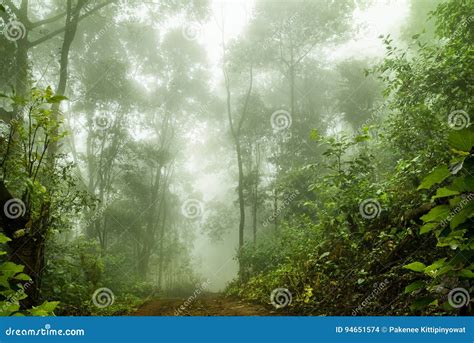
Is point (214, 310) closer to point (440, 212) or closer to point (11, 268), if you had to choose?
point (11, 268)

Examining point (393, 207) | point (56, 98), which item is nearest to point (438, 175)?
point (56, 98)

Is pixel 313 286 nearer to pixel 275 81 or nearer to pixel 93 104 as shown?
pixel 93 104

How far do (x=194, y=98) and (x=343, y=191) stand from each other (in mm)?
23594

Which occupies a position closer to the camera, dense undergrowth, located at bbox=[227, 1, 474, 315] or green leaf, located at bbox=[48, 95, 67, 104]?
green leaf, located at bbox=[48, 95, 67, 104]

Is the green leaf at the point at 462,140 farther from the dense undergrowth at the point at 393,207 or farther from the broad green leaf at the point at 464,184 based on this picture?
the dense undergrowth at the point at 393,207

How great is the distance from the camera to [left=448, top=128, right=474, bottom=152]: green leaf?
1.40 metres

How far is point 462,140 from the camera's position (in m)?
1.41

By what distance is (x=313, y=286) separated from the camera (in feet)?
20.0

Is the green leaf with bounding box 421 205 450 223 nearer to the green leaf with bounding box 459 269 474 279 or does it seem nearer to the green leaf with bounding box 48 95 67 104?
the green leaf with bounding box 459 269 474 279

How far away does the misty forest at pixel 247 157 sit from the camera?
443 cm

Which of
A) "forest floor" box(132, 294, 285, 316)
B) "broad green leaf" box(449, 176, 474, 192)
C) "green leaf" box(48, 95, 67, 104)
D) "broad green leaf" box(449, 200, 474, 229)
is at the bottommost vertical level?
"forest floor" box(132, 294, 285, 316)

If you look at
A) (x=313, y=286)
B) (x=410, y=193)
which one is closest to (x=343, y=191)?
(x=410, y=193)

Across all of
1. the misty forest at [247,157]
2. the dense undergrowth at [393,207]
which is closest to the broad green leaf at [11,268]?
the misty forest at [247,157]

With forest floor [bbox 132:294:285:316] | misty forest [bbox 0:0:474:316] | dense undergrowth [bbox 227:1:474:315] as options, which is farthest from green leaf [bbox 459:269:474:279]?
forest floor [bbox 132:294:285:316]
